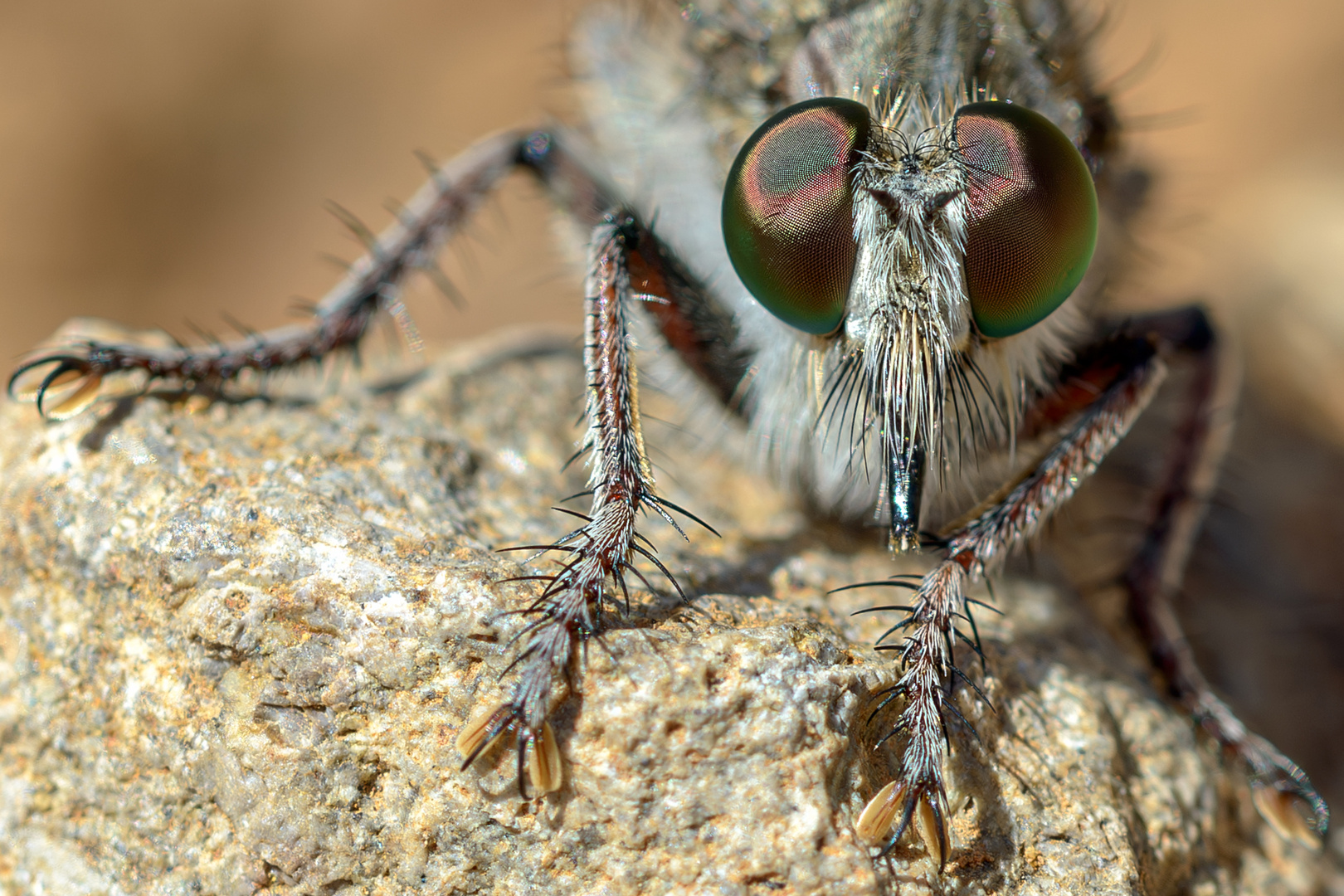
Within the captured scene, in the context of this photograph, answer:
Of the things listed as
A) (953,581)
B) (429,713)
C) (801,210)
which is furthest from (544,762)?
(801,210)

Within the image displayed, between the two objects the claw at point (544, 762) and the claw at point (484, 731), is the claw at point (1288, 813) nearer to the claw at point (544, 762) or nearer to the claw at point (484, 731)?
the claw at point (544, 762)

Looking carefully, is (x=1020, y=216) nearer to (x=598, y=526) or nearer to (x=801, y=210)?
(x=801, y=210)

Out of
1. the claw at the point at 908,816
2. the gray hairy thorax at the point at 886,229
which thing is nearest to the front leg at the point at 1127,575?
the claw at the point at 908,816

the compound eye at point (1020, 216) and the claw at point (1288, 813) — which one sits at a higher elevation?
the compound eye at point (1020, 216)

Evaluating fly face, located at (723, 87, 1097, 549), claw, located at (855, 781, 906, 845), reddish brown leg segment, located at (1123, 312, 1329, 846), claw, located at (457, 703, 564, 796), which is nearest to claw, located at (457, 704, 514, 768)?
claw, located at (457, 703, 564, 796)

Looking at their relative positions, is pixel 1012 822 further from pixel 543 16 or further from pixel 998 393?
pixel 543 16

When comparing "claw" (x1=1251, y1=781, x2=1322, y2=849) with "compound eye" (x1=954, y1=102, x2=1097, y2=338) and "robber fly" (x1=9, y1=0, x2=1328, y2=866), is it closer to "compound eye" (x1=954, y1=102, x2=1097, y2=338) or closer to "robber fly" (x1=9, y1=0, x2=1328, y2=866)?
"robber fly" (x1=9, y1=0, x2=1328, y2=866)

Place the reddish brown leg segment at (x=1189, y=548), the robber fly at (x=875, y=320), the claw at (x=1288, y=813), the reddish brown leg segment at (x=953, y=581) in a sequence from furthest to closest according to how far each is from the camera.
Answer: the reddish brown leg segment at (x=1189, y=548), the claw at (x=1288, y=813), the robber fly at (x=875, y=320), the reddish brown leg segment at (x=953, y=581)

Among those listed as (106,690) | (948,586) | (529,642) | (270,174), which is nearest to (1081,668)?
(948,586)
